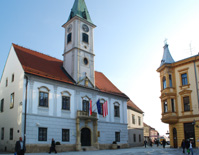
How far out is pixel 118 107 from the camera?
1549 inches

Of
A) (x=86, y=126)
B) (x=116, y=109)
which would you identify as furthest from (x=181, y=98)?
(x=86, y=126)

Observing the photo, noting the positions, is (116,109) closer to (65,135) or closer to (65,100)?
(65,100)

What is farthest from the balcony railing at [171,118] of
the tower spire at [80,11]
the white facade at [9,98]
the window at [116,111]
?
the white facade at [9,98]

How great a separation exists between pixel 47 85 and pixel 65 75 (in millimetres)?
4795

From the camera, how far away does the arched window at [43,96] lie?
2806 centimetres

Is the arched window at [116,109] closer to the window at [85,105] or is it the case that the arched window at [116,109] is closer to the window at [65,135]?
the window at [85,105]

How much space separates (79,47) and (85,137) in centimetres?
1351

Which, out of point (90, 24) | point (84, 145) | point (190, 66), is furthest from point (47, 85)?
point (190, 66)

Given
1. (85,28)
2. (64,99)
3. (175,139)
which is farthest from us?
(85,28)

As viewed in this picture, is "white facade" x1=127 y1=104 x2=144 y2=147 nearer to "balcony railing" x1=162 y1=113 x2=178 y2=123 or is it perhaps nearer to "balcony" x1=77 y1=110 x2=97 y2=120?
"balcony railing" x1=162 y1=113 x2=178 y2=123

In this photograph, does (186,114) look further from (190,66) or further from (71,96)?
(71,96)

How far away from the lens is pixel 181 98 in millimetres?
32344

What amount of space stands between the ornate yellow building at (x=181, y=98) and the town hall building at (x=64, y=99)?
8.83 metres

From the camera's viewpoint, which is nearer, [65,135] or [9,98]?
[9,98]
